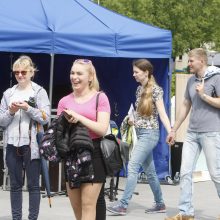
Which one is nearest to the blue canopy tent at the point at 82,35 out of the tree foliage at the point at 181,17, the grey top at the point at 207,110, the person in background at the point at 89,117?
the grey top at the point at 207,110

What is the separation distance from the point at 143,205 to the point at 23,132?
2.70 m

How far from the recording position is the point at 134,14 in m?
33.7

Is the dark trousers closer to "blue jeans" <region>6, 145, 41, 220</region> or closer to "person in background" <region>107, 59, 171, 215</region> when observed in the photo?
"blue jeans" <region>6, 145, 41, 220</region>

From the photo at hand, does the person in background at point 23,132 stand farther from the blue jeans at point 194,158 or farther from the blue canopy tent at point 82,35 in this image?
the blue canopy tent at point 82,35

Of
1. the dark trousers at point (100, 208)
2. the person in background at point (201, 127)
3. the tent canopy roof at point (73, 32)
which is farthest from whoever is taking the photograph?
the tent canopy roof at point (73, 32)

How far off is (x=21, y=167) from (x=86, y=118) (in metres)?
1.60

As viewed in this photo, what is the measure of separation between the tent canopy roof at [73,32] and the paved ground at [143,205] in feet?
6.48

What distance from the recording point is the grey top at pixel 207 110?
6773 mm

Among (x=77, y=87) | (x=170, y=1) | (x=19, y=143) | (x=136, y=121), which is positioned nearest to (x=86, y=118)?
(x=77, y=87)

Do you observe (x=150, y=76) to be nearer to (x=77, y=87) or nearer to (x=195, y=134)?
(x=195, y=134)

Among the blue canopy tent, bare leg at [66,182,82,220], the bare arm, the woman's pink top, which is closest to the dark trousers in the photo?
bare leg at [66,182,82,220]

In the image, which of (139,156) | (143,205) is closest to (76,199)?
(139,156)

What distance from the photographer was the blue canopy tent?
8508 millimetres

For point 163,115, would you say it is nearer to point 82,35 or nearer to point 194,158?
point 194,158
